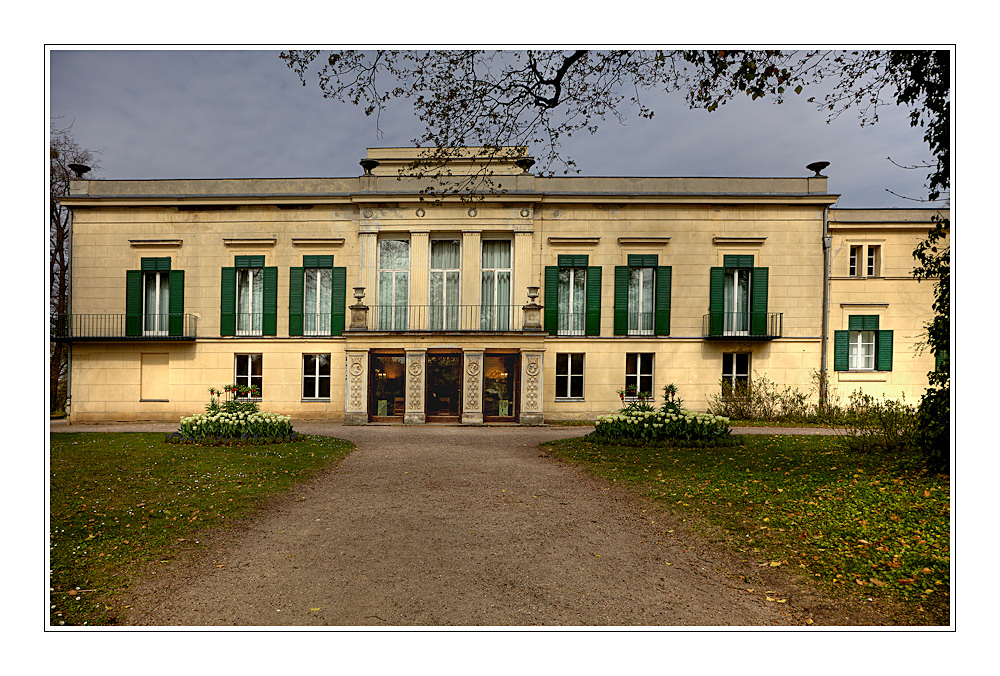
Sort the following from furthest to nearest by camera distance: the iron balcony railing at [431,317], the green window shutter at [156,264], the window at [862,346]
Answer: the iron balcony railing at [431,317]
the window at [862,346]
the green window shutter at [156,264]

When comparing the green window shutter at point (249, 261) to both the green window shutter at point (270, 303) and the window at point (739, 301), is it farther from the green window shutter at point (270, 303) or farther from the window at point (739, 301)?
the window at point (739, 301)

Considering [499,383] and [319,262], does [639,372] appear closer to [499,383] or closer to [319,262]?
[499,383]

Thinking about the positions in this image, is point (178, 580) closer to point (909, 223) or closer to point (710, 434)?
point (909, 223)

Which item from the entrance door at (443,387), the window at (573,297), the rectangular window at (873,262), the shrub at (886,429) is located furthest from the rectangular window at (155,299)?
the rectangular window at (873,262)

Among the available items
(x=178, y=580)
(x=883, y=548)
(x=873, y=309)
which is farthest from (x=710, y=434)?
(x=178, y=580)

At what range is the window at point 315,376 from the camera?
6024 millimetres

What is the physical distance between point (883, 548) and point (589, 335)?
25.4 feet

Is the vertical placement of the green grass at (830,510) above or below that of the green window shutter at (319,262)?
below

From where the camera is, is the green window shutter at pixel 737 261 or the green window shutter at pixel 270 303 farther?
the green window shutter at pixel 737 261

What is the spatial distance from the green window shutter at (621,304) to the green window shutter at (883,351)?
4606 mm

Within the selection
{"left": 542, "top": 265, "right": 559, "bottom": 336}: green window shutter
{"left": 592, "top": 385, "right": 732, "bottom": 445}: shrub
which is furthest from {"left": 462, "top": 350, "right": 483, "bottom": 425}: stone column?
{"left": 592, "top": 385, "right": 732, "bottom": 445}: shrub

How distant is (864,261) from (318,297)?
1050 centimetres

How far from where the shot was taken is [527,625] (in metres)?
2.21

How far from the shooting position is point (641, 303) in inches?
395
